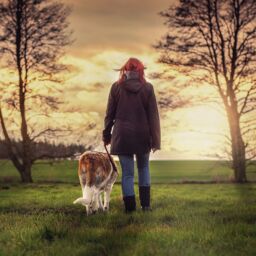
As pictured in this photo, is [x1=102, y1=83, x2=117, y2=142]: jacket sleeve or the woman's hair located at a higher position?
the woman's hair

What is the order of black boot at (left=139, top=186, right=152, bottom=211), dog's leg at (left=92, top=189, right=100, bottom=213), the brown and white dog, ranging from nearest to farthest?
the brown and white dog
dog's leg at (left=92, top=189, right=100, bottom=213)
black boot at (left=139, top=186, right=152, bottom=211)

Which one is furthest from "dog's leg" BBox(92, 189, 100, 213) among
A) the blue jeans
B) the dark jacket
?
the dark jacket

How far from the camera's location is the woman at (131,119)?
827cm

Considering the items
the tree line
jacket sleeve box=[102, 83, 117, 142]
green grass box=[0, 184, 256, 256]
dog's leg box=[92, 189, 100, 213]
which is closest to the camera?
green grass box=[0, 184, 256, 256]

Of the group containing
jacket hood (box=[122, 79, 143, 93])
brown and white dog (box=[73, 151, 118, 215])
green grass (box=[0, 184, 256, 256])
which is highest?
jacket hood (box=[122, 79, 143, 93])

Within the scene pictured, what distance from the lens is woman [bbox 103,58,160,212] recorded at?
827cm

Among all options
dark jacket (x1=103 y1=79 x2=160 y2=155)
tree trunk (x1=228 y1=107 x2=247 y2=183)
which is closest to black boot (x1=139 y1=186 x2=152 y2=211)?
dark jacket (x1=103 y1=79 x2=160 y2=155)

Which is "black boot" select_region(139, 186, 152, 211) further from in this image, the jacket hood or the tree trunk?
the tree trunk

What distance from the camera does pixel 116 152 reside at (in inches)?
328

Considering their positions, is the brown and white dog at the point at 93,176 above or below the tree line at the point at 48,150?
below

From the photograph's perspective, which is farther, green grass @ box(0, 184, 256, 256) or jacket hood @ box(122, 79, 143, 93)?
jacket hood @ box(122, 79, 143, 93)

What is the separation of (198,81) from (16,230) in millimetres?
20102

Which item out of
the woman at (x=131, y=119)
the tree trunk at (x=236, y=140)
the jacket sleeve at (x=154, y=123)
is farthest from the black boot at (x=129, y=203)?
the tree trunk at (x=236, y=140)

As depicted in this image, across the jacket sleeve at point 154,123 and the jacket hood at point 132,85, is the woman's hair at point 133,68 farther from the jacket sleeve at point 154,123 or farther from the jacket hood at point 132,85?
the jacket sleeve at point 154,123
